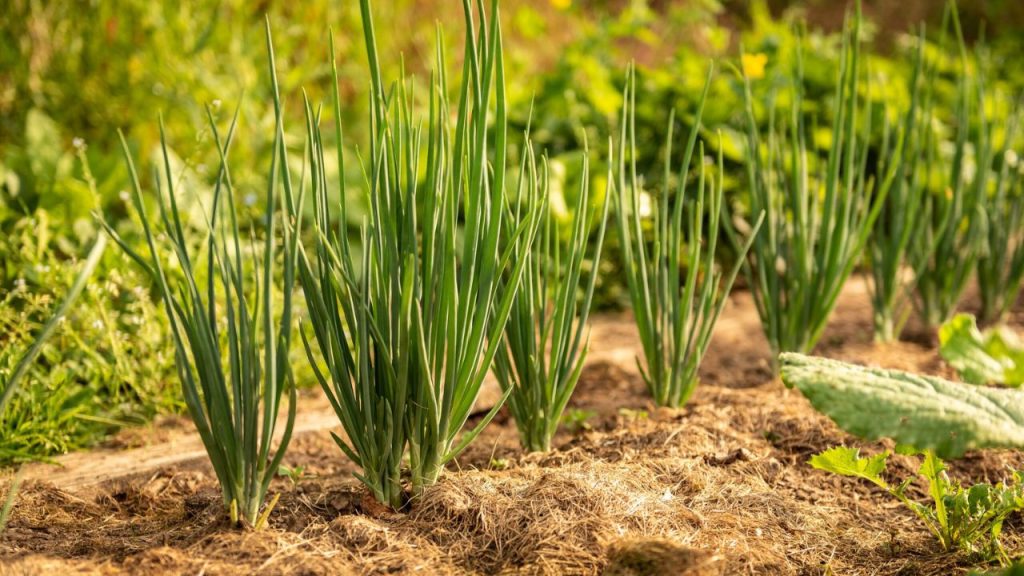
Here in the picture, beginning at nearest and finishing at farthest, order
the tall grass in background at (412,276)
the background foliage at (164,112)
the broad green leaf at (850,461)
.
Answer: the tall grass in background at (412,276)
the broad green leaf at (850,461)
the background foliage at (164,112)

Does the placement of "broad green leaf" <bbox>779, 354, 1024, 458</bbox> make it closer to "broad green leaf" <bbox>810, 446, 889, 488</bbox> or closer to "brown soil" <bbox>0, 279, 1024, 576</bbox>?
"broad green leaf" <bbox>810, 446, 889, 488</bbox>

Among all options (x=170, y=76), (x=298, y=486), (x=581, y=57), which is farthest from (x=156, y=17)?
(x=298, y=486)

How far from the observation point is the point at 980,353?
5.96 ft

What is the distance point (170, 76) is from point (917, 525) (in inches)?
120

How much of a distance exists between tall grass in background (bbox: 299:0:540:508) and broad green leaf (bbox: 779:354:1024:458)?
1.64 feet

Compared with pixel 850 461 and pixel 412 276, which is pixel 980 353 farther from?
pixel 412 276

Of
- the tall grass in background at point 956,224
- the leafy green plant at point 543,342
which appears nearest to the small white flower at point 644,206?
the tall grass in background at point 956,224

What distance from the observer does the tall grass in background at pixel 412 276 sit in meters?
1.44

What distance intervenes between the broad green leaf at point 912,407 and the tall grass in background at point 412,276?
50 cm

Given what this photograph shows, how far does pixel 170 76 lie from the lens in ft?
11.7

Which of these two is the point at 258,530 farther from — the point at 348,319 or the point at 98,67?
the point at 98,67

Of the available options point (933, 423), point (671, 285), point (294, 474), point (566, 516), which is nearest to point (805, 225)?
point (671, 285)

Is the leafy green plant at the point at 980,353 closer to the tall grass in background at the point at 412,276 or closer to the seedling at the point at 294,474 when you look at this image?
the tall grass in background at the point at 412,276

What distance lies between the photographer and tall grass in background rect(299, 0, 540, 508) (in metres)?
1.44
